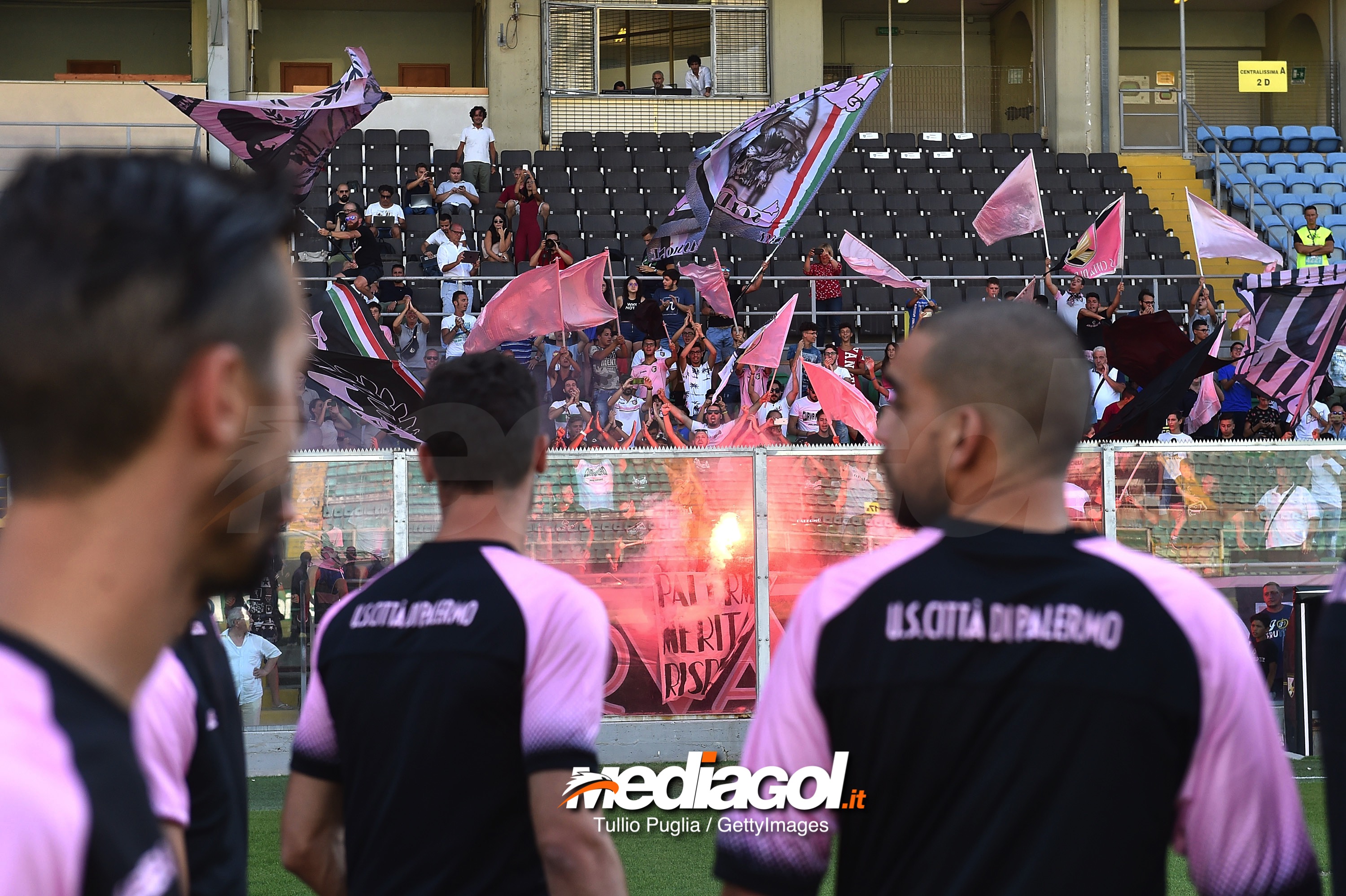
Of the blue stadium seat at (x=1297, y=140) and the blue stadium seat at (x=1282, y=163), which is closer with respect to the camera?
the blue stadium seat at (x=1282, y=163)

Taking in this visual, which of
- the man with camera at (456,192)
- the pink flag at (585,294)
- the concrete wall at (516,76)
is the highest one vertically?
the concrete wall at (516,76)

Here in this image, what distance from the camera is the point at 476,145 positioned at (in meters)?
19.3

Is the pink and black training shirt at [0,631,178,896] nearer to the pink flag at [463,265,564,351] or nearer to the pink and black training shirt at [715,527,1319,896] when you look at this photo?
the pink and black training shirt at [715,527,1319,896]

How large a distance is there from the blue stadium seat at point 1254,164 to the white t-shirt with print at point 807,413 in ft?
42.0

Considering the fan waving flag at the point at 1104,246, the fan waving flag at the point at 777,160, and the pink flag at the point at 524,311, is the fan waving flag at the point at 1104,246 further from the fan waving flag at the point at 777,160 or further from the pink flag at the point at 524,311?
the pink flag at the point at 524,311

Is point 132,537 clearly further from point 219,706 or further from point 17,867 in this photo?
point 219,706

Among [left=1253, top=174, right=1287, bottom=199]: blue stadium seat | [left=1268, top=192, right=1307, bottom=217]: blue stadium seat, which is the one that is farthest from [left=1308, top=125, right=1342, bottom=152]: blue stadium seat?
[left=1268, top=192, right=1307, bottom=217]: blue stadium seat

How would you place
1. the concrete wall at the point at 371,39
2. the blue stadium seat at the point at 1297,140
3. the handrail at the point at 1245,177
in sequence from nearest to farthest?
1. the handrail at the point at 1245,177
2. the blue stadium seat at the point at 1297,140
3. the concrete wall at the point at 371,39

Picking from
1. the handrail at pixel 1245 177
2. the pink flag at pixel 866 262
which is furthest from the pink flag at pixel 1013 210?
the handrail at pixel 1245 177

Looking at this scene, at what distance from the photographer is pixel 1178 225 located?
22.2 metres

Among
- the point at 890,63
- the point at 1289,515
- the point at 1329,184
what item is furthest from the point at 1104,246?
the point at 890,63

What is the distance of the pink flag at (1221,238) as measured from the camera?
14164 millimetres

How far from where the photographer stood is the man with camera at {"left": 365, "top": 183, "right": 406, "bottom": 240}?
57.0ft

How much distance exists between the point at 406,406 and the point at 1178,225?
16.8 m
